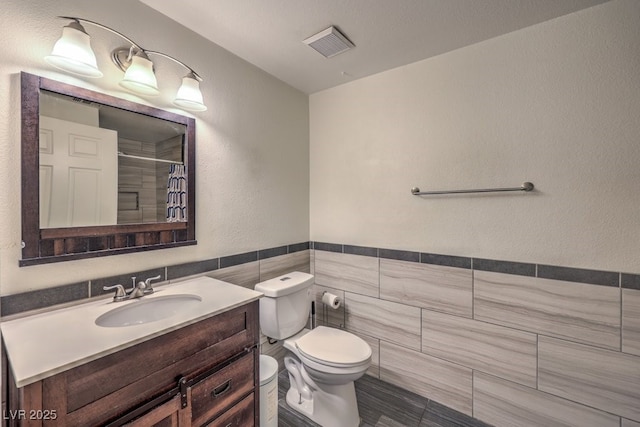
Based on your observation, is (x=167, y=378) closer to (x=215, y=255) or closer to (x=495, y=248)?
(x=215, y=255)

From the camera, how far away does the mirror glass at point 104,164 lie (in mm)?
1132

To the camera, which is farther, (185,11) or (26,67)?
(185,11)

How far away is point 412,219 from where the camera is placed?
1979 millimetres

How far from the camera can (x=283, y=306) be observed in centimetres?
181

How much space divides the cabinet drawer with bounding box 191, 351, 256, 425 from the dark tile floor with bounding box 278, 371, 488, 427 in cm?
68

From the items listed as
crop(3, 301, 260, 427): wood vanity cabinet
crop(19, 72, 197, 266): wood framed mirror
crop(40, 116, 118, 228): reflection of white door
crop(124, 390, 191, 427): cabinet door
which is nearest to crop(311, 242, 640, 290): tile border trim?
crop(3, 301, 260, 427): wood vanity cabinet

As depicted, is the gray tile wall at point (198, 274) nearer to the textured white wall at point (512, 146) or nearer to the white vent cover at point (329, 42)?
the textured white wall at point (512, 146)

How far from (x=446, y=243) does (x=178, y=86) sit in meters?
1.91

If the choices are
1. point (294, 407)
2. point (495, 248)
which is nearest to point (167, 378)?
point (294, 407)

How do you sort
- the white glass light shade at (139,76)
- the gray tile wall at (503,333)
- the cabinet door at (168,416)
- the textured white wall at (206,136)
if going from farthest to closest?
the gray tile wall at (503,333), the white glass light shade at (139,76), the textured white wall at (206,136), the cabinet door at (168,416)

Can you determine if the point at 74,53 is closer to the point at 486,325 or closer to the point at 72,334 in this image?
the point at 72,334

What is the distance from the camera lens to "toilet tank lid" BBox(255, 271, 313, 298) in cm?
175

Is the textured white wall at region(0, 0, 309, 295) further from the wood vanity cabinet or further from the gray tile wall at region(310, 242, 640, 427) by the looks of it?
the gray tile wall at region(310, 242, 640, 427)

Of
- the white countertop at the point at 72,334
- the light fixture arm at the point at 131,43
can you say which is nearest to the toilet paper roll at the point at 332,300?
the white countertop at the point at 72,334
